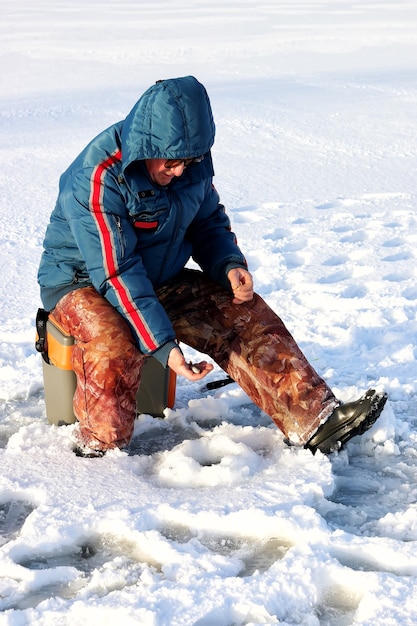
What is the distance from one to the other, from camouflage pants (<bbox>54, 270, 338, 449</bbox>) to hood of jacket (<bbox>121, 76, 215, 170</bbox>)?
0.52 m

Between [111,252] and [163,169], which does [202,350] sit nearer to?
[111,252]

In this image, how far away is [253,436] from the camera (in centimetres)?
286

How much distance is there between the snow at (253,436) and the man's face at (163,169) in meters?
0.83

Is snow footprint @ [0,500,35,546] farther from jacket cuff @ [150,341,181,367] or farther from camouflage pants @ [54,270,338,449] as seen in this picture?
jacket cuff @ [150,341,181,367]

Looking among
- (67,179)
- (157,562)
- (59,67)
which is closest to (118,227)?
(67,179)

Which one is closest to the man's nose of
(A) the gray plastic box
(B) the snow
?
(A) the gray plastic box

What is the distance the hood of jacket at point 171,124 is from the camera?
8.02 ft

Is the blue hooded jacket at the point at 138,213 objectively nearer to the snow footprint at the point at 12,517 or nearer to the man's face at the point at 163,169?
the man's face at the point at 163,169

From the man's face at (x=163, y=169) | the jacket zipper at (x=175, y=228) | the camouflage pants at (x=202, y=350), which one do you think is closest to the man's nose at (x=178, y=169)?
the man's face at (x=163, y=169)

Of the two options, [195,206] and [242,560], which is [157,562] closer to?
[242,560]

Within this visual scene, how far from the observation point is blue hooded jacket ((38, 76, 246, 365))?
2.47m

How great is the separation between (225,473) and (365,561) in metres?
0.53

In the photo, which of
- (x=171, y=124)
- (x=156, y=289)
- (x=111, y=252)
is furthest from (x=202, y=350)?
(x=171, y=124)

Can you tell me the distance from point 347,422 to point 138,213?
3.02ft
